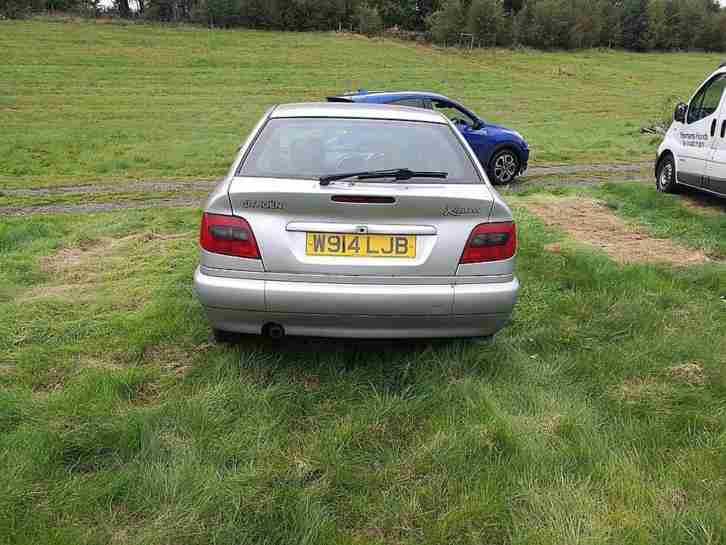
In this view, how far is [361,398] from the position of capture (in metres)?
3.21

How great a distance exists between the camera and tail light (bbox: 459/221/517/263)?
325cm

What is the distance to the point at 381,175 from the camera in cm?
335

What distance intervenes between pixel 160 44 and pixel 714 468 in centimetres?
4576

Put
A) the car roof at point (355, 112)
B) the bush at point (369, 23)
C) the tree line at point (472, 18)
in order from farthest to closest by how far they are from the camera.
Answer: the bush at point (369, 23)
the tree line at point (472, 18)
the car roof at point (355, 112)

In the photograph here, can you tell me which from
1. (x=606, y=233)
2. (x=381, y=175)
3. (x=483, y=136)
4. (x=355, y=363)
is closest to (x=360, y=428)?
(x=355, y=363)

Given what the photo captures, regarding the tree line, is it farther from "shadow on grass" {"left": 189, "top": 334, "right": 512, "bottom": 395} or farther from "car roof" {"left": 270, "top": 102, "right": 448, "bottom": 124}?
"shadow on grass" {"left": 189, "top": 334, "right": 512, "bottom": 395}

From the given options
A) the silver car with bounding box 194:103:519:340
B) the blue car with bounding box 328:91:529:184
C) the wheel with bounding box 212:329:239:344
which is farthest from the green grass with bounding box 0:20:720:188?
the silver car with bounding box 194:103:519:340

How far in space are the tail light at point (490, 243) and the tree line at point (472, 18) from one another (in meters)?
57.1

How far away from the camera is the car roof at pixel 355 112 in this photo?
4023 mm

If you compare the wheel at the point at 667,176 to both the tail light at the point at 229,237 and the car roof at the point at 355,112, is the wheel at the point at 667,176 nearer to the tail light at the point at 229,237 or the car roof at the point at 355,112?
the car roof at the point at 355,112

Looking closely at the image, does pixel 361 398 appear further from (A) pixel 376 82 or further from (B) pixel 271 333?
(A) pixel 376 82

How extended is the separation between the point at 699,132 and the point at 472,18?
55.1 metres

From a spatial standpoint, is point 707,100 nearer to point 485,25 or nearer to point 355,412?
point 355,412

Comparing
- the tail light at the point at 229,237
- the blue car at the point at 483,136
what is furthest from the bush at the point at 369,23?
the tail light at the point at 229,237
